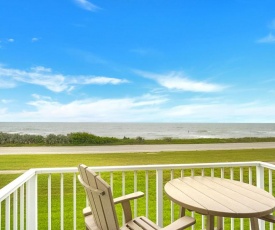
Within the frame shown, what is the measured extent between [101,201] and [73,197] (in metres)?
1.47

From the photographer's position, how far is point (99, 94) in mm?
23703

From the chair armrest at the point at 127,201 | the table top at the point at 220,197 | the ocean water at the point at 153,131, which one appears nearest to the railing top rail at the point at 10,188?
the chair armrest at the point at 127,201

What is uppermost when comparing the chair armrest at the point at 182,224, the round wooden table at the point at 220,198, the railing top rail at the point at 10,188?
the railing top rail at the point at 10,188

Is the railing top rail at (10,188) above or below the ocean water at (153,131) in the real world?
above

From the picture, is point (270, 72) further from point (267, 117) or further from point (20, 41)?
point (20, 41)

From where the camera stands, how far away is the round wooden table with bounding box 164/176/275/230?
1735mm

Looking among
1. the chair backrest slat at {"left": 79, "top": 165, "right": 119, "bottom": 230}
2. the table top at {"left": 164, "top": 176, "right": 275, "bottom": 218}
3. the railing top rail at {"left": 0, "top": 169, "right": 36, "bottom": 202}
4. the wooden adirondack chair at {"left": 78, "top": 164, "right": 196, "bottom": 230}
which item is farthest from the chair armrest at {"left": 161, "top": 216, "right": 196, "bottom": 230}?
the railing top rail at {"left": 0, "top": 169, "right": 36, "bottom": 202}

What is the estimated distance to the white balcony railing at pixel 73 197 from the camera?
2240 millimetres

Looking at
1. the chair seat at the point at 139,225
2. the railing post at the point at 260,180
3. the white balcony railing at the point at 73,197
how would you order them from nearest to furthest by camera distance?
the chair seat at the point at 139,225
the white balcony railing at the point at 73,197
the railing post at the point at 260,180

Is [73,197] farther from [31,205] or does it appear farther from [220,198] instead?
[220,198]

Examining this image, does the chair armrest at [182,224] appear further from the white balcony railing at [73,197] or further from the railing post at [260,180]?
the railing post at [260,180]

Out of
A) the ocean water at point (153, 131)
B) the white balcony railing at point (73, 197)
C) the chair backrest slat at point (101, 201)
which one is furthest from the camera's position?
the ocean water at point (153, 131)

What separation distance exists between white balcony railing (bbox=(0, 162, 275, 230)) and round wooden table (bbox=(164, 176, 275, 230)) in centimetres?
49

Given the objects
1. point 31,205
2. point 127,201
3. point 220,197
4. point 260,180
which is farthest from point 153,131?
point 220,197
